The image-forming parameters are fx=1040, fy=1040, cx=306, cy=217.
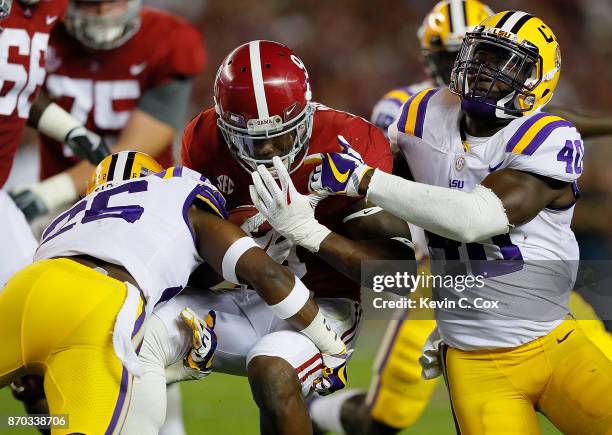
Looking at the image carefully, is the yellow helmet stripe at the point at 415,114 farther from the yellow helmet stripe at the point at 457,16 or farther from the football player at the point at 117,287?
the yellow helmet stripe at the point at 457,16

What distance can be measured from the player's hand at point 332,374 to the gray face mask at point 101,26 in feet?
7.87

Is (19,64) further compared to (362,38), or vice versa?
Result: (362,38)

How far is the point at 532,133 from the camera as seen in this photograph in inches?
122

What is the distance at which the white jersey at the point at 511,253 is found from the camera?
3.13 meters

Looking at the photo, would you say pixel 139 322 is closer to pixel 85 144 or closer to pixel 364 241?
pixel 364 241

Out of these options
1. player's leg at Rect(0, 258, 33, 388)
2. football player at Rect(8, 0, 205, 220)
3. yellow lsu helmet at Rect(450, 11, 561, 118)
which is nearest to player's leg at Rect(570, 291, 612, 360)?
yellow lsu helmet at Rect(450, 11, 561, 118)

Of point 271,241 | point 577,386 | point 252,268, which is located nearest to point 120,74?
point 271,241

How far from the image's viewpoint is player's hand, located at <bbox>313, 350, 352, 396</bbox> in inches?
127

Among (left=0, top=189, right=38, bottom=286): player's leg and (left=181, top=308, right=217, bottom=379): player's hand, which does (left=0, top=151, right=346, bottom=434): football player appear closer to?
(left=181, top=308, right=217, bottom=379): player's hand

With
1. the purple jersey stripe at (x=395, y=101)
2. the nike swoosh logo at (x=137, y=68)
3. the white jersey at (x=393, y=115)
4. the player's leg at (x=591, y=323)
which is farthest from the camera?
the nike swoosh logo at (x=137, y=68)

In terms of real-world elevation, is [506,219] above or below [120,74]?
above

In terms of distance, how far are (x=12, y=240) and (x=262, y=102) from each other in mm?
1360

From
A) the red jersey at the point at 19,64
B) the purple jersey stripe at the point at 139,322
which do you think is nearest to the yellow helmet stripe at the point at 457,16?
the red jersey at the point at 19,64

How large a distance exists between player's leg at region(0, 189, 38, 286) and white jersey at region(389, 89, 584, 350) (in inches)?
65.7
